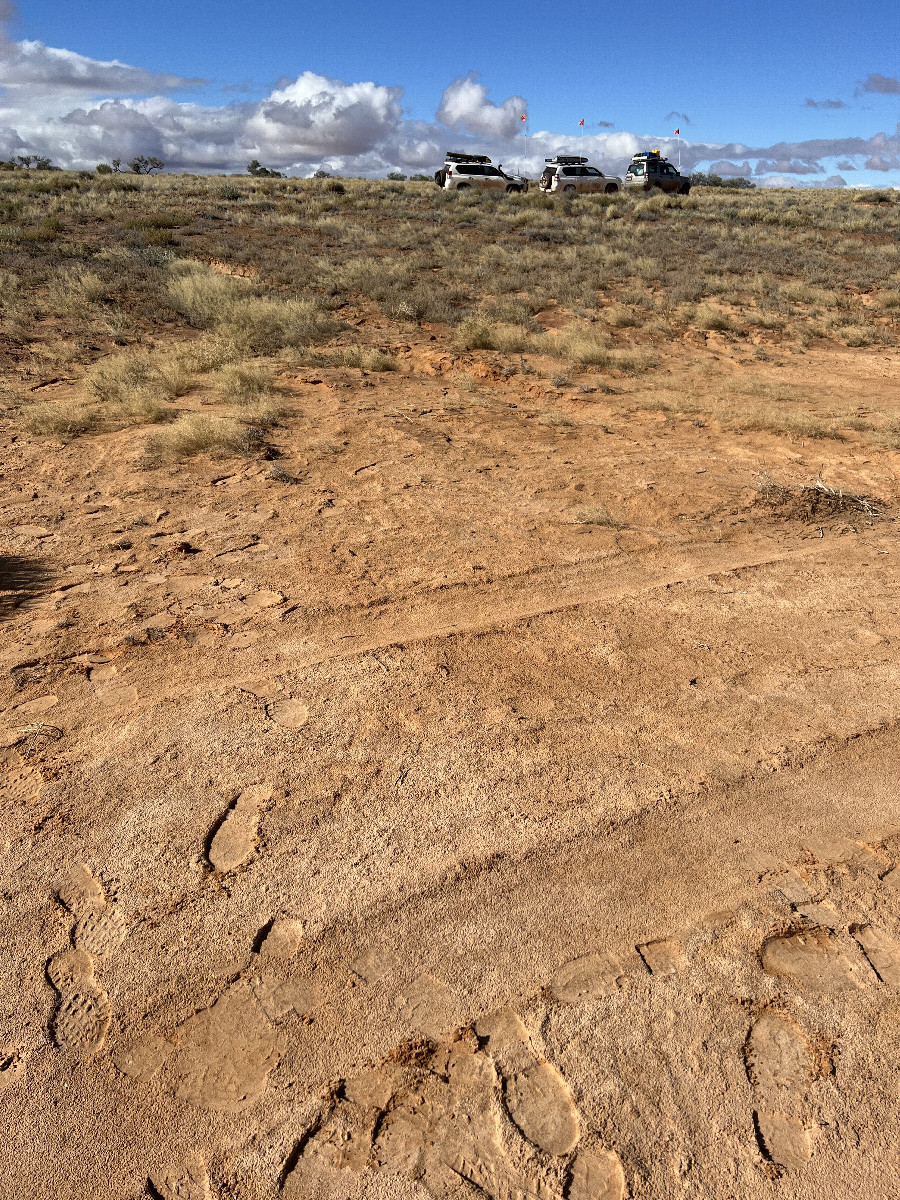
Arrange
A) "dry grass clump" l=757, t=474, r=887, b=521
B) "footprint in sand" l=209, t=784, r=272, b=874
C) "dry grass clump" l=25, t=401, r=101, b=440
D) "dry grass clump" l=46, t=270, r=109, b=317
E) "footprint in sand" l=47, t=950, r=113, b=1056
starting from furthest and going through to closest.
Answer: "dry grass clump" l=46, t=270, r=109, b=317 → "dry grass clump" l=25, t=401, r=101, b=440 → "dry grass clump" l=757, t=474, r=887, b=521 → "footprint in sand" l=209, t=784, r=272, b=874 → "footprint in sand" l=47, t=950, r=113, b=1056

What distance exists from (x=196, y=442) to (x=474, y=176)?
24.8 meters

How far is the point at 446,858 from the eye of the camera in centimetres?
303

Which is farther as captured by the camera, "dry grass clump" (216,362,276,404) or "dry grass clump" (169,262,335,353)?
"dry grass clump" (169,262,335,353)

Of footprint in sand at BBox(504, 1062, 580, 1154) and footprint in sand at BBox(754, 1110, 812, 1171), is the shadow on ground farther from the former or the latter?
footprint in sand at BBox(754, 1110, 812, 1171)

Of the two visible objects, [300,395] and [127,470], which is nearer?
[127,470]

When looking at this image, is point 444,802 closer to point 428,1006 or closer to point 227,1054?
point 428,1006

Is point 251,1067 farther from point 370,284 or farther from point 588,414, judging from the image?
point 370,284

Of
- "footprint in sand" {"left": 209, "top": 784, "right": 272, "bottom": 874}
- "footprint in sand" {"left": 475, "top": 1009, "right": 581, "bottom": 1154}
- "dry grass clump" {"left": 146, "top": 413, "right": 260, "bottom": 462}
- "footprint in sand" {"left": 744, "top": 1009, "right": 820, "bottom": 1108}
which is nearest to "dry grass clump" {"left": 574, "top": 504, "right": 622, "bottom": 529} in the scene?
"dry grass clump" {"left": 146, "top": 413, "right": 260, "bottom": 462}

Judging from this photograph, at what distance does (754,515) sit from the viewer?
20.5 feet

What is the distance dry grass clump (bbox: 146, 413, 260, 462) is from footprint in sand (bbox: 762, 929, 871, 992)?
5896mm

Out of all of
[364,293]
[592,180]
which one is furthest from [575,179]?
[364,293]

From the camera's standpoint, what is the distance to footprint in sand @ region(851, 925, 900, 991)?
8.57 ft

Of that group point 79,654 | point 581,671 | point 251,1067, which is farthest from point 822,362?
point 251,1067

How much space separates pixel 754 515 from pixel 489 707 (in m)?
3.45
